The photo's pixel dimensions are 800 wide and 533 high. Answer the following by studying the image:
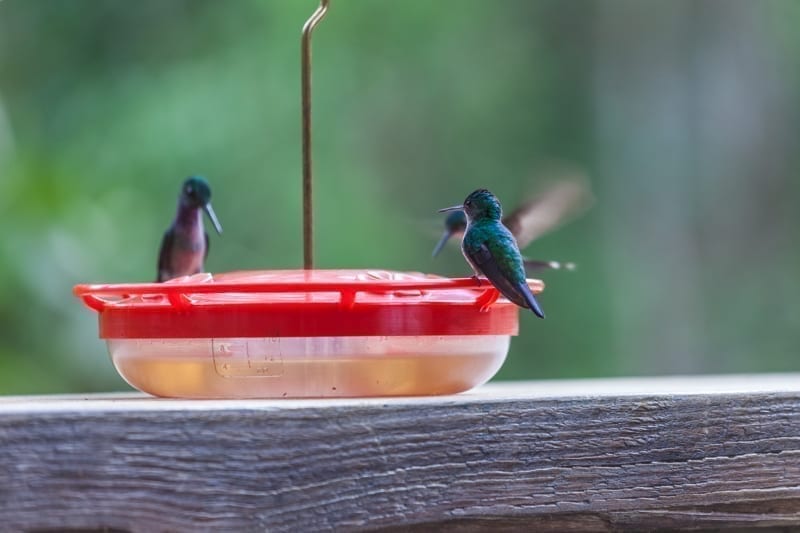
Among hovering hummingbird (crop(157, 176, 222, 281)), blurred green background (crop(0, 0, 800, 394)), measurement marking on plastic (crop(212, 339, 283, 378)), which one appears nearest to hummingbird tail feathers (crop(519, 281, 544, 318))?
measurement marking on plastic (crop(212, 339, 283, 378))

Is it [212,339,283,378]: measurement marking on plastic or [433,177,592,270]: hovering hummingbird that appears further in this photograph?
[433,177,592,270]: hovering hummingbird

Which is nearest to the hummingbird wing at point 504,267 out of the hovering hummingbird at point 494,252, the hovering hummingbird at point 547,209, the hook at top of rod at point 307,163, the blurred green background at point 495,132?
the hovering hummingbird at point 494,252

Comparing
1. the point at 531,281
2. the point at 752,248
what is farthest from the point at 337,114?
the point at 531,281

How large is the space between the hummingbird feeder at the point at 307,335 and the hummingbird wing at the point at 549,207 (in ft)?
4.29

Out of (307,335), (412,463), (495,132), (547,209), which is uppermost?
(495,132)

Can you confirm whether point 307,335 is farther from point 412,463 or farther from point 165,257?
point 165,257

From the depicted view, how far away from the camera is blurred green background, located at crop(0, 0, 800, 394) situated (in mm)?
7785

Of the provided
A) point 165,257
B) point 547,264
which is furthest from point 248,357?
point 165,257

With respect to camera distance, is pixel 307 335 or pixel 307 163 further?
pixel 307 163

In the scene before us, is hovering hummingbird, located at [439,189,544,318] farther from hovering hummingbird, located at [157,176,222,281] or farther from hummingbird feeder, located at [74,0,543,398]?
hovering hummingbird, located at [157,176,222,281]

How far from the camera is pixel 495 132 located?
9.48 meters

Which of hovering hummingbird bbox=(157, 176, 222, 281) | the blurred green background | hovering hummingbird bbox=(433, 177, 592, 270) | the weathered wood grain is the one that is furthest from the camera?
the blurred green background

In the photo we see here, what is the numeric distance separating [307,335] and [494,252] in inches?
17.1

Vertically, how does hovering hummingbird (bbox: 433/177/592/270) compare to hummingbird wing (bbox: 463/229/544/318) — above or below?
above
